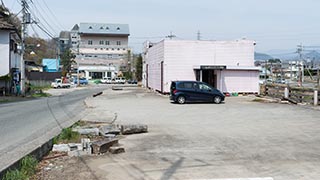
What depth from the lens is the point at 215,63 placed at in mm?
39188

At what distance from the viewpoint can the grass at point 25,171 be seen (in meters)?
6.58

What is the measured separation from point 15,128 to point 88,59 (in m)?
99.3

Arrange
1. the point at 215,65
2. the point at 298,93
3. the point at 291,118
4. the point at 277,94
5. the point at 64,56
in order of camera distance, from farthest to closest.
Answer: the point at 64,56
the point at 215,65
the point at 277,94
the point at 298,93
the point at 291,118

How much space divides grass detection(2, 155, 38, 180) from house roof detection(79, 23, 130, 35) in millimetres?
116750

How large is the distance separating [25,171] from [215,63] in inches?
1304

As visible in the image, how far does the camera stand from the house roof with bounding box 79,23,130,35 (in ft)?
401

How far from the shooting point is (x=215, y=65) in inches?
1492

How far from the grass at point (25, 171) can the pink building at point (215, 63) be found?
3064 centimetres

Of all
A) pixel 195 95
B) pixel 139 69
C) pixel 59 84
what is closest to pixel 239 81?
pixel 195 95

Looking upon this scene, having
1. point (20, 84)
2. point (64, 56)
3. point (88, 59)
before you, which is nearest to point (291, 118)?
point (20, 84)

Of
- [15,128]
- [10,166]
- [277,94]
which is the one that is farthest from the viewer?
[277,94]

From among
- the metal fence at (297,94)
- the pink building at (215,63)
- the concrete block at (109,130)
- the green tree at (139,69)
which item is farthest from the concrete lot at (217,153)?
the green tree at (139,69)

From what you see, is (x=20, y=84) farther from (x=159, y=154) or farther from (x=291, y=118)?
(x=159, y=154)

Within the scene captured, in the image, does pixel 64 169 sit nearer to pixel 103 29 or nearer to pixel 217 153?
pixel 217 153
